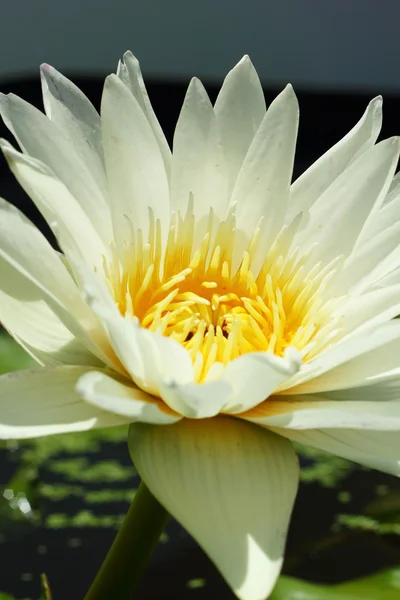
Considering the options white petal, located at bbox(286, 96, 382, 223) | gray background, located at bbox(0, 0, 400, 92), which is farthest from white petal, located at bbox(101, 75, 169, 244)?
gray background, located at bbox(0, 0, 400, 92)

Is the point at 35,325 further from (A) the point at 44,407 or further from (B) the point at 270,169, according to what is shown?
(B) the point at 270,169

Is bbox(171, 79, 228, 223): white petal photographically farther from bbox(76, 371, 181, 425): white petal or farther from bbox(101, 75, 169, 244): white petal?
bbox(76, 371, 181, 425): white petal

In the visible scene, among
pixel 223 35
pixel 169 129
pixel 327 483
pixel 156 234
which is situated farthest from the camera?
pixel 223 35

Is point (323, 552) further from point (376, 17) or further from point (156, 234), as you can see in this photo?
point (376, 17)

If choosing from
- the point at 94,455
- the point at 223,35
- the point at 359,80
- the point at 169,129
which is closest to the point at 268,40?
the point at 223,35

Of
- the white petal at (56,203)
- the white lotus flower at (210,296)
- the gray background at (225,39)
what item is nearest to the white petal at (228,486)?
the white lotus flower at (210,296)

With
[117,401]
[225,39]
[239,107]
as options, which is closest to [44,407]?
[117,401]

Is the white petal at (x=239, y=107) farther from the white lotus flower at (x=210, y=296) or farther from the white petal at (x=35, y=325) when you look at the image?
the white petal at (x=35, y=325)
